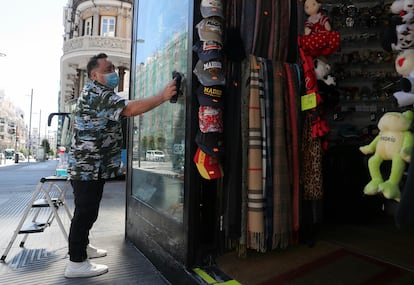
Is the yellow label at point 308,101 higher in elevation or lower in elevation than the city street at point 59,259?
higher

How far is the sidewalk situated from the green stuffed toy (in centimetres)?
181

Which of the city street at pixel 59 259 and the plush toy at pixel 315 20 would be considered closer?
the plush toy at pixel 315 20

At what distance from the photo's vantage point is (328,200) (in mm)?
3477

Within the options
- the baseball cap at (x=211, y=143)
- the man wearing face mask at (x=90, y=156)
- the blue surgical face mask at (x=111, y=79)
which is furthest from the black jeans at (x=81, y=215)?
the baseball cap at (x=211, y=143)

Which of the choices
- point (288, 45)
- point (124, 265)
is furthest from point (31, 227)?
point (288, 45)

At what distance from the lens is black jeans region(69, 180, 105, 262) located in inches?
103

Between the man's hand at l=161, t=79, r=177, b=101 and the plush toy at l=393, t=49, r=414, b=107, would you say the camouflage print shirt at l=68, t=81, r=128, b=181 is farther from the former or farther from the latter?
the plush toy at l=393, t=49, r=414, b=107

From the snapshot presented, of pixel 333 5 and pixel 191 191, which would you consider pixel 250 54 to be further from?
pixel 333 5

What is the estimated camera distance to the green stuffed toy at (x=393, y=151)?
1159mm

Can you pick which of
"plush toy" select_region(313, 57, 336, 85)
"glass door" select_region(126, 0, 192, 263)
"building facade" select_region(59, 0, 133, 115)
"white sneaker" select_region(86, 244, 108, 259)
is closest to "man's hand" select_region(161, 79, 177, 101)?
A: "glass door" select_region(126, 0, 192, 263)

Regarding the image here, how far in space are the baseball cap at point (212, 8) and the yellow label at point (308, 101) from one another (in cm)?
79

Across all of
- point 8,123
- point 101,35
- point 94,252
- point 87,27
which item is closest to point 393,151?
point 94,252

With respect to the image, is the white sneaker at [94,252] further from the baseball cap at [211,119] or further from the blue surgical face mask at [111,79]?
the baseball cap at [211,119]

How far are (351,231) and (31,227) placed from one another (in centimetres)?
317
